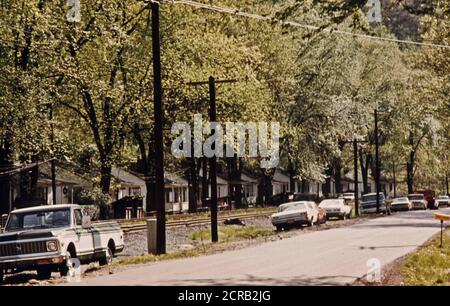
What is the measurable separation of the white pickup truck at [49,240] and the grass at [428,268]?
905 cm

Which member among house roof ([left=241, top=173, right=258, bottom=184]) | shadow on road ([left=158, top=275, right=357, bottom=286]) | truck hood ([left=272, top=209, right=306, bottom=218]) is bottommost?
shadow on road ([left=158, top=275, right=357, bottom=286])

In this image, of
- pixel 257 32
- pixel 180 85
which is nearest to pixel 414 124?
pixel 257 32

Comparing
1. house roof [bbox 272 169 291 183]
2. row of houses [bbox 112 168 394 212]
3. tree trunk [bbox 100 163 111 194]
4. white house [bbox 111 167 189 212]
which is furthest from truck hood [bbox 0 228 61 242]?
house roof [bbox 272 169 291 183]

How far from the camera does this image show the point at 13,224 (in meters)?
24.1

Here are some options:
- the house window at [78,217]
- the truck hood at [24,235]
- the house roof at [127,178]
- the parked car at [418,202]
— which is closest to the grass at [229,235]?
the house window at [78,217]

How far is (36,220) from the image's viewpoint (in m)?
24.2

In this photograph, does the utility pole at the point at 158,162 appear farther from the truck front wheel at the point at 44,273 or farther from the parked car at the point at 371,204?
the parked car at the point at 371,204

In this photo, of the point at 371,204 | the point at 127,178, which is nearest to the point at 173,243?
the point at 371,204

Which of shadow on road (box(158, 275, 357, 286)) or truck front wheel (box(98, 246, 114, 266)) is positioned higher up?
shadow on road (box(158, 275, 357, 286))

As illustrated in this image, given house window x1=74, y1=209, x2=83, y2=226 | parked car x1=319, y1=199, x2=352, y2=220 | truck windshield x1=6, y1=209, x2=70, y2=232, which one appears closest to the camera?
truck windshield x1=6, y1=209, x2=70, y2=232

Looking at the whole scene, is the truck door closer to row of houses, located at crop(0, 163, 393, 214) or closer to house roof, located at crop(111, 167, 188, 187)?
row of houses, located at crop(0, 163, 393, 214)

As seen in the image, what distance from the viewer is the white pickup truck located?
2277 cm

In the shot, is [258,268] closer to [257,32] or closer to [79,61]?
[79,61]

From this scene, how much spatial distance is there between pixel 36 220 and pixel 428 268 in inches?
429
